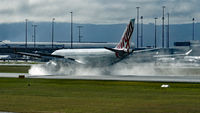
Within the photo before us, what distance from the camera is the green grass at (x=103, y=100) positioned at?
110 feet

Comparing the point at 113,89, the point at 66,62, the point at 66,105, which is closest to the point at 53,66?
the point at 66,62

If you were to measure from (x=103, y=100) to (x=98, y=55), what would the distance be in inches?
1649

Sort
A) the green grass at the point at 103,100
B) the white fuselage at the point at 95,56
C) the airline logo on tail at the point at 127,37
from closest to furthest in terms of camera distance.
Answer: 1. the green grass at the point at 103,100
2. the airline logo on tail at the point at 127,37
3. the white fuselage at the point at 95,56

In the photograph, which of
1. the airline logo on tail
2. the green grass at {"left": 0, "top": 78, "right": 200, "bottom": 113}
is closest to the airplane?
the airline logo on tail

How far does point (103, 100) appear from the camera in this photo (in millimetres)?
39062

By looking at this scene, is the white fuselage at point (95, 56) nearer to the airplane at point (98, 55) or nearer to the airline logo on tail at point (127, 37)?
the airplane at point (98, 55)

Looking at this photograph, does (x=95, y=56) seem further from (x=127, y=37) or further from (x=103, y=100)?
(x=103, y=100)

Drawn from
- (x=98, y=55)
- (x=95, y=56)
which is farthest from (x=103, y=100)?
(x=95, y=56)

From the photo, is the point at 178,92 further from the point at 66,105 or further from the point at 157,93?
the point at 66,105

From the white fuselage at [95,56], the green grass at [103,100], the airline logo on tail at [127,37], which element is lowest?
the green grass at [103,100]

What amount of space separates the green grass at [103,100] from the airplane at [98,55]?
27.0 metres

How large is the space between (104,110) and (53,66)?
51.0 m

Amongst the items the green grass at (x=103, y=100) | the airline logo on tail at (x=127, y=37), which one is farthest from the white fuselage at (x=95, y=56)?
the green grass at (x=103, y=100)

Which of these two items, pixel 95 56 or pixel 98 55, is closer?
pixel 98 55
